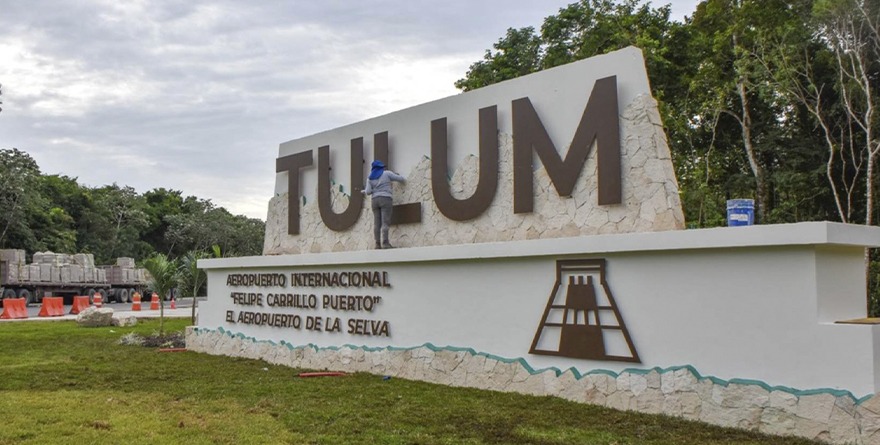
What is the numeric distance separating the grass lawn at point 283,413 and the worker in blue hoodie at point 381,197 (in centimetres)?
210

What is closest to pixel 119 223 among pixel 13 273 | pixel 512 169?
pixel 13 273

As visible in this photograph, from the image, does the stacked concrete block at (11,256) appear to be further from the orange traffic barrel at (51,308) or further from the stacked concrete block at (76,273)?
the orange traffic barrel at (51,308)

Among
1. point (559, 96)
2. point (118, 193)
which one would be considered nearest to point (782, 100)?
point (559, 96)

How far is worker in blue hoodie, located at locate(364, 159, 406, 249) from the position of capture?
413 inches

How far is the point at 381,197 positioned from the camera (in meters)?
10.5

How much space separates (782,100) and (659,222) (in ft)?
46.8

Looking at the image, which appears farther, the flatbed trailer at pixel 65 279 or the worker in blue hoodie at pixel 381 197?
the flatbed trailer at pixel 65 279

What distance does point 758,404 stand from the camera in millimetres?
6074

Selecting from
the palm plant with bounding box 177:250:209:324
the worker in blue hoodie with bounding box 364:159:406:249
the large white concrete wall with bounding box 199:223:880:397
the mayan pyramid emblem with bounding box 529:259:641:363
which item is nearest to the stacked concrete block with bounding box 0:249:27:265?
the palm plant with bounding box 177:250:209:324

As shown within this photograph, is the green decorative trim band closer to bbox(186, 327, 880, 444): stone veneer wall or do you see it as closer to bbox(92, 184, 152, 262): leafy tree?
bbox(186, 327, 880, 444): stone veneer wall

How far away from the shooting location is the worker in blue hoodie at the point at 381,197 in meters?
10.5

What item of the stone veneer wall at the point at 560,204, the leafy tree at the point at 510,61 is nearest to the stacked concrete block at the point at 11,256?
the leafy tree at the point at 510,61

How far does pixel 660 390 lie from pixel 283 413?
3.68m

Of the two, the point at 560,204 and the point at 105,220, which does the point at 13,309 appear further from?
the point at 105,220
